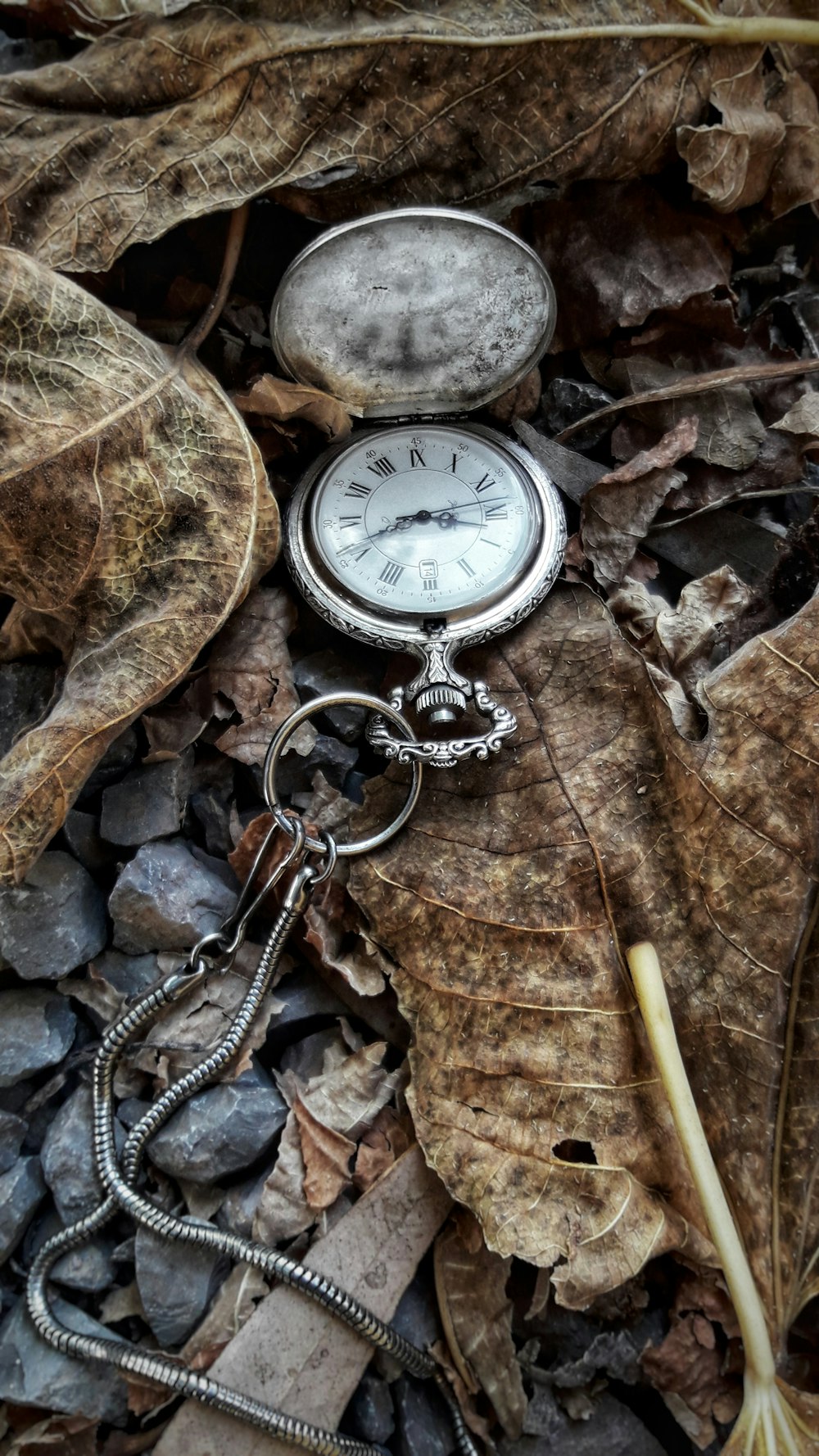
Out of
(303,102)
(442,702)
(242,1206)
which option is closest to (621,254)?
(303,102)

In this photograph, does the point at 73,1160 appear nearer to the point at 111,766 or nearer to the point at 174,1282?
the point at 174,1282

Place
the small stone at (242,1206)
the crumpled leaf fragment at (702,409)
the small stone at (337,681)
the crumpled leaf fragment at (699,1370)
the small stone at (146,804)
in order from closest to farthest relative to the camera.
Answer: the crumpled leaf fragment at (699,1370) < the small stone at (242,1206) < the small stone at (146,804) < the small stone at (337,681) < the crumpled leaf fragment at (702,409)

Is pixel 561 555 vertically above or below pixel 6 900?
above

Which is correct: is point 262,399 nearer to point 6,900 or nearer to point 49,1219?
point 6,900

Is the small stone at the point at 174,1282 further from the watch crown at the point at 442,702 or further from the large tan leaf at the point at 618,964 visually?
the watch crown at the point at 442,702

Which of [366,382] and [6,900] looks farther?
[366,382]

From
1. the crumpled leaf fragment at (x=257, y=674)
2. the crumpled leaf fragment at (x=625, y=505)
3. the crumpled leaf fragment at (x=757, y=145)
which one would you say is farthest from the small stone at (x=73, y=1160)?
the crumpled leaf fragment at (x=757, y=145)

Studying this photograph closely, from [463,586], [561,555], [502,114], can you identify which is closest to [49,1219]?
[463,586]
